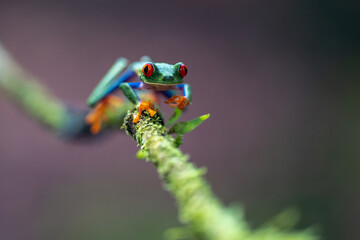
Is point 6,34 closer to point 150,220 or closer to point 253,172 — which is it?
point 150,220

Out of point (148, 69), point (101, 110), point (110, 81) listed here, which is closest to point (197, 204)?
point (148, 69)

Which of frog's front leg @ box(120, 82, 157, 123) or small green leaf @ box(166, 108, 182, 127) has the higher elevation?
frog's front leg @ box(120, 82, 157, 123)

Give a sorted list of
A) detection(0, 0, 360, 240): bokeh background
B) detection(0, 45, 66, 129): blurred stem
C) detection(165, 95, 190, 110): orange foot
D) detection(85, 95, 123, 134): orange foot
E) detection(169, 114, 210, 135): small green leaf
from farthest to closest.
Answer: detection(0, 0, 360, 240): bokeh background
detection(0, 45, 66, 129): blurred stem
detection(85, 95, 123, 134): orange foot
detection(165, 95, 190, 110): orange foot
detection(169, 114, 210, 135): small green leaf

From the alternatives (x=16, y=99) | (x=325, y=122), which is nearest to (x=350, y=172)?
(x=325, y=122)

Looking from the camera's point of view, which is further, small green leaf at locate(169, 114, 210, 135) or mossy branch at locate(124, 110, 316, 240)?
small green leaf at locate(169, 114, 210, 135)

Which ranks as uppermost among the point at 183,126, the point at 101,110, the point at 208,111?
the point at 208,111

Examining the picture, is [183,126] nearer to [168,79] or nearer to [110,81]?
[168,79]

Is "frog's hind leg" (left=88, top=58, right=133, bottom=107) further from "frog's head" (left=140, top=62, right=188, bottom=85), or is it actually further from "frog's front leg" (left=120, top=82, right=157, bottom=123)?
"frog's head" (left=140, top=62, right=188, bottom=85)

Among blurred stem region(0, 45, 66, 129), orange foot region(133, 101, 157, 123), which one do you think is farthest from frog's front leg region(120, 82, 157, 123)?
blurred stem region(0, 45, 66, 129)

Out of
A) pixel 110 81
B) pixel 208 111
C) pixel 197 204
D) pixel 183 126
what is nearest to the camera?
pixel 197 204

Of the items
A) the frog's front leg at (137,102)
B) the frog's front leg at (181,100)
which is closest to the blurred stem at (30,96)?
the frog's front leg at (137,102)
